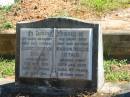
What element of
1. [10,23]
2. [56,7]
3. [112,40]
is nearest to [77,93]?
[112,40]

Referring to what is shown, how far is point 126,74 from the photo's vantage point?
7.90 metres

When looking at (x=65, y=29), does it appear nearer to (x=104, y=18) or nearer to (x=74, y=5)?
(x=104, y=18)

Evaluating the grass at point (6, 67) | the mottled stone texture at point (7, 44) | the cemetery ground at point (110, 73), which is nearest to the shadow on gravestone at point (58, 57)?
the cemetery ground at point (110, 73)

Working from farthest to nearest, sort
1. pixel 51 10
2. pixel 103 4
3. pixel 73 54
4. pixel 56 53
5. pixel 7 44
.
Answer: pixel 103 4 → pixel 51 10 → pixel 7 44 → pixel 56 53 → pixel 73 54

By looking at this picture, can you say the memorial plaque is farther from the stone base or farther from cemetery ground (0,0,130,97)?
cemetery ground (0,0,130,97)

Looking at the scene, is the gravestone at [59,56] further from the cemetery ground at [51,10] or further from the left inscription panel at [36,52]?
the cemetery ground at [51,10]

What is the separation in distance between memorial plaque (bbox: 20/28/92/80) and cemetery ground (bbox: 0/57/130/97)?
1.24 feet

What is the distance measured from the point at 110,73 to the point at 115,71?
0.17m

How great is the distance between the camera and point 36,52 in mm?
7359

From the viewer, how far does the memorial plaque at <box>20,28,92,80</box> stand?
7102 mm

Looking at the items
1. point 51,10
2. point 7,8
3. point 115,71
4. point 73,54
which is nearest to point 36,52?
point 73,54

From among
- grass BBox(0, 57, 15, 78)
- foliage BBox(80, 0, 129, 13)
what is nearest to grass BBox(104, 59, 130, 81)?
grass BBox(0, 57, 15, 78)

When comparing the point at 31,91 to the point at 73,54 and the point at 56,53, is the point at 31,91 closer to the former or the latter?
the point at 56,53

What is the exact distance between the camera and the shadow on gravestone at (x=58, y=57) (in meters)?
7.09
